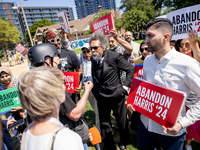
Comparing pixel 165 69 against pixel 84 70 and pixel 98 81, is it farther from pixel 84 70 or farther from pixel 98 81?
pixel 84 70

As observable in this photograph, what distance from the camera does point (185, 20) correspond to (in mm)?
2996

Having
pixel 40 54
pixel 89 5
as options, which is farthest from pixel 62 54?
pixel 89 5

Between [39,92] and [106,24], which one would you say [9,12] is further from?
[39,92]

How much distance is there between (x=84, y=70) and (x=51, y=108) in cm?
310

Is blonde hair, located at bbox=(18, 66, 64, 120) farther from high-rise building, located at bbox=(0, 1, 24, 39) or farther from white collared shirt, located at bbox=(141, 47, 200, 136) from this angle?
high-rise building, located at bbox=(0, 1, 24, 39)

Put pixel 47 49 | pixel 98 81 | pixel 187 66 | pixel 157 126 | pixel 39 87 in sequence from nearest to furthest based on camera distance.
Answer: pixel 39 87 < pixel 187 66 < pixel 157 126 < pixel 47 49 < pixel 98 81

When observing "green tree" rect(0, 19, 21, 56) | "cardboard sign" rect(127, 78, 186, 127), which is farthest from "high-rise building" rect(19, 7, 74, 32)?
"cardboard sign" rect(127, 78, 186, 127)

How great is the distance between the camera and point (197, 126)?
2.40 meters

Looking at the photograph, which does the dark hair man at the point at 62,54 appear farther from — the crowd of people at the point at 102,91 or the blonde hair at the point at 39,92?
the blonde hair at the point at 39,92

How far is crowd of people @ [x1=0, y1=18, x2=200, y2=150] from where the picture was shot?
1.06 m

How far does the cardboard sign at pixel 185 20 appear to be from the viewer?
283 centimetres

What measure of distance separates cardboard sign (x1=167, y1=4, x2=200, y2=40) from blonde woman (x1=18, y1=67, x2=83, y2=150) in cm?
321

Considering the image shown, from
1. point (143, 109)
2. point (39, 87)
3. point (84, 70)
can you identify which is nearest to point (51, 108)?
point (39, 87)

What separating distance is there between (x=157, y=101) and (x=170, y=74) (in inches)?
15.7
